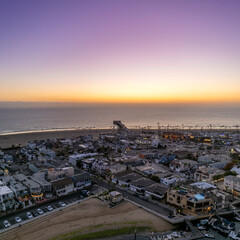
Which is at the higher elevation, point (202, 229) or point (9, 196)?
point (9, 196)

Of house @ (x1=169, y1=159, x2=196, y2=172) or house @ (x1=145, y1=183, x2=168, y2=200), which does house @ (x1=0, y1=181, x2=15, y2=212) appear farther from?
house @ (x1=169, y1=159, x2=196, y2=172)

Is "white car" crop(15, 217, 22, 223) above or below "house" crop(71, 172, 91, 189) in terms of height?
below

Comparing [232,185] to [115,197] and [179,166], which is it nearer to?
[179,166]

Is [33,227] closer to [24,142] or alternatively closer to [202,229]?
[202,229]

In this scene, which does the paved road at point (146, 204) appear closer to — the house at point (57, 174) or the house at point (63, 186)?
the house at point (63, 186)

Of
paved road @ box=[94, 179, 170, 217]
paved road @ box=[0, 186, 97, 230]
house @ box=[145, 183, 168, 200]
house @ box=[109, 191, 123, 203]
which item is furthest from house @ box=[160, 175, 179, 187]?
paved road @ box=[0, 186, 97, 230]

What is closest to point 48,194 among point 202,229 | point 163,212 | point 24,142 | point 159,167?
point 163,212

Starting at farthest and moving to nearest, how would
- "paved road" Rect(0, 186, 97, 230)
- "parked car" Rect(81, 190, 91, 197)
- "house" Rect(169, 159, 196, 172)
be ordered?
1. "house" Rect(169, 159, 196, 172)
2. "parked car" Rect(81, 190, 91, 197)
3. "paved road" Rect(0, 186, 97, 230)

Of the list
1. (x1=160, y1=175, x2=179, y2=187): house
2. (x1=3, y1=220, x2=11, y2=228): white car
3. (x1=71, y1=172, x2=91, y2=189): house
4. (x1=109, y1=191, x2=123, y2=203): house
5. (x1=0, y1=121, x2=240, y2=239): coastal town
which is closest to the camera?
(x1=3, y1=220, x2=11, y2=228): white car
